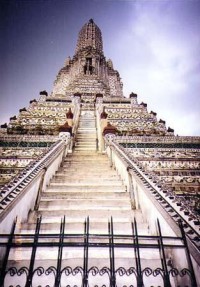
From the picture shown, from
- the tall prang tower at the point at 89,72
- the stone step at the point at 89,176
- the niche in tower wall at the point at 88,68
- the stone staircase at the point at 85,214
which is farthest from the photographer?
the niche in tower wall at the point at 88,68

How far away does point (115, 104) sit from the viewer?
1831cm

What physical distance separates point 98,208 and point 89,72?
2689 cm

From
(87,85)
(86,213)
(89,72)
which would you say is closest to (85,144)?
(86,213)

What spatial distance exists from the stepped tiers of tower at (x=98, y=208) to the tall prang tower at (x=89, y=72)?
40.8ft

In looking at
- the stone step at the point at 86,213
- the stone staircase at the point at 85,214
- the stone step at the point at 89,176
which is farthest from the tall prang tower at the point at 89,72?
the stone step at the point at 86,213

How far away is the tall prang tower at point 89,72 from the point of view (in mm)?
25516

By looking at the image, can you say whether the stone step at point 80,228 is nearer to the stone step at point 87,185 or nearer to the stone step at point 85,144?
the stone step at point 87,185

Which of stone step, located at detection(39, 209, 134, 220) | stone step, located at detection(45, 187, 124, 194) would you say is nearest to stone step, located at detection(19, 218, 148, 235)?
stone step, located at detection(39, 209, 134, 220)

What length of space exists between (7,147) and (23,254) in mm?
6476

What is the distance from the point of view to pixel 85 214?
432 centimetres

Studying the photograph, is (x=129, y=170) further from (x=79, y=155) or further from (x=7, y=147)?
(x=7, y=147)

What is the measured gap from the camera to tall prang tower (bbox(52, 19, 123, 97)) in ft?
83.7

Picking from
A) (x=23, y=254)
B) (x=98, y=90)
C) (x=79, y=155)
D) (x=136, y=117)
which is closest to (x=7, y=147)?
(x=79, y=155)

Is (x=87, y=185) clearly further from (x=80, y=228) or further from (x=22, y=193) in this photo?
(x=22, y=193)
